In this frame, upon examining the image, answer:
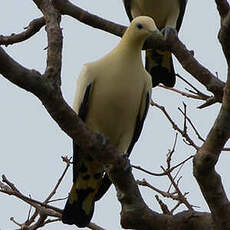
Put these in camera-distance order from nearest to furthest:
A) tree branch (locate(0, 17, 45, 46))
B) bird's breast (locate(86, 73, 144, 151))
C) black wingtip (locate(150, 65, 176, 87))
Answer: bird's breast (locate(86, 73, 144, 151)) → tree branch (locate(0, 17, 45, 46)) → black wingtip (locate(150, 65, 176, 87))

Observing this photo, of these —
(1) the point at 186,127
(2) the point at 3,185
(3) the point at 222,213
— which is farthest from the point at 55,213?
(3) the point at 222,213

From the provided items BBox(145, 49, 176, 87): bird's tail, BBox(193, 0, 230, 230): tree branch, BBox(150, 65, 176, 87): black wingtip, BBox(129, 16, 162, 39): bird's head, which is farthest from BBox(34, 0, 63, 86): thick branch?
BBox(145, 49, 176, 87): bird's tail

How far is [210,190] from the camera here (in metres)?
3.36

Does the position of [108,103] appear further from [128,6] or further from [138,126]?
[128,6]

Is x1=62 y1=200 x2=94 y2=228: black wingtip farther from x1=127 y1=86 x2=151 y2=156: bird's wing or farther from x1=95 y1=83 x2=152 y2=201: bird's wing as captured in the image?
x1=127 y1=86 x2=151 y2=156: bird's wing

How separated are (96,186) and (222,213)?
1658 mm

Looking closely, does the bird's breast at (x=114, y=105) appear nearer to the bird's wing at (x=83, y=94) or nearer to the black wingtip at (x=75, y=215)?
the bird's wing at (x=83, y=94)

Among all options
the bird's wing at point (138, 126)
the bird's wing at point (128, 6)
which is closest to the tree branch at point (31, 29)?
the bird's wing at point (138, 126)

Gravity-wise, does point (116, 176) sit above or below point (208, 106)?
below

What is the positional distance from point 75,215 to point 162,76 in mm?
2034

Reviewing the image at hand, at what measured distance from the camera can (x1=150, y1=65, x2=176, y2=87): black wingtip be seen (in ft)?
19.3

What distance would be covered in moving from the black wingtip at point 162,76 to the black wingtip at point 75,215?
1.59 metres

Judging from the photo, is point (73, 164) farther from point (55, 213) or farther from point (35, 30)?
point (35, 30)

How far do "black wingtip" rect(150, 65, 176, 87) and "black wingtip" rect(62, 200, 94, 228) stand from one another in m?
1.59
